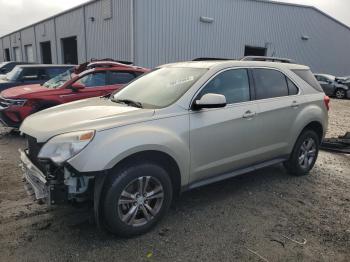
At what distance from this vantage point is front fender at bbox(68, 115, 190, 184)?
288cm

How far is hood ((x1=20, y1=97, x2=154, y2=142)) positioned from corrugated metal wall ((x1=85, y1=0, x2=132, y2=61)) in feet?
41.2

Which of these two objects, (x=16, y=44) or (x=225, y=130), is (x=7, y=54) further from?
(x=225, y=130)

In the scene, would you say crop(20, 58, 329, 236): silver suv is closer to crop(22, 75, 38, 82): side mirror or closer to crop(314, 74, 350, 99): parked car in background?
crop(22, 75, 38, 82): side mirror

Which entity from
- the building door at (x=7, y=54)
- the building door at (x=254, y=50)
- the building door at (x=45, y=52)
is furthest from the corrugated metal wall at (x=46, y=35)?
the building door at (x=7, y=54)

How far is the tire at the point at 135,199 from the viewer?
120 inches

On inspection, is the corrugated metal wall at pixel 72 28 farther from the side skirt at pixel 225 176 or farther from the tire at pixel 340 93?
the side skirt at pixel 225 176

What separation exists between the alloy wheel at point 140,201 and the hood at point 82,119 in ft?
2.02

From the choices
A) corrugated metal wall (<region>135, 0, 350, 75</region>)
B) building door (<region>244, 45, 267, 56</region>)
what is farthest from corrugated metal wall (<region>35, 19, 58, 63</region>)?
building door (<region>244, 45, 267, 56</region>)

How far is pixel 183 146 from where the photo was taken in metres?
3.45

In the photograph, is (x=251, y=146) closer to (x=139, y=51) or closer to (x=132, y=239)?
(x=132, y=239)

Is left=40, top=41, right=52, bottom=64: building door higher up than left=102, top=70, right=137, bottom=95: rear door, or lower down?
higher up

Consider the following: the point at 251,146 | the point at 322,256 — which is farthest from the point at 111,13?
the point at 322,256

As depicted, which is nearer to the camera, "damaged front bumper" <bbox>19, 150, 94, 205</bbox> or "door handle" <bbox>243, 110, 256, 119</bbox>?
"damaged front bumper" <bbox>19, 150, 94, 205</bbox>

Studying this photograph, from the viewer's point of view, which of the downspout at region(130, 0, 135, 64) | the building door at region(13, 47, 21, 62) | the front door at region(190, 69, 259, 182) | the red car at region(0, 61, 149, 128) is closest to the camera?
the front door at region(190, 69, 259, 182)
